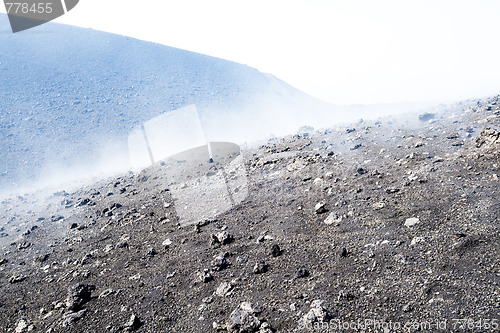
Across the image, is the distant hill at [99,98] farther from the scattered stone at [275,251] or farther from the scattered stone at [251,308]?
the scattered stone at [251,308]

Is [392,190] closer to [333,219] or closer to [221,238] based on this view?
[333,219]

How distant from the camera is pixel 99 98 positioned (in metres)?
29.9

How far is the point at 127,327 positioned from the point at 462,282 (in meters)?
3.62

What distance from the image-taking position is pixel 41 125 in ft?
80.7

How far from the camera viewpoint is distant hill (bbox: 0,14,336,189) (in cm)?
2227

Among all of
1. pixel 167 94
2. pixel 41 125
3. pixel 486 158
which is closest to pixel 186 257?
pixel 486 158

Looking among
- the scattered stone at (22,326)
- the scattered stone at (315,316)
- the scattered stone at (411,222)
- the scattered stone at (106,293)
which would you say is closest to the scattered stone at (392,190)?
the scattered stone at (411,222)

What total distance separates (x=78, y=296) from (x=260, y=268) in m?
2.64

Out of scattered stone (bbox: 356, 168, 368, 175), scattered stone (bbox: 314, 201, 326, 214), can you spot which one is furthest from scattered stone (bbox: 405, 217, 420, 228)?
scattered stone (bbox: 356, 168, 368, 175)

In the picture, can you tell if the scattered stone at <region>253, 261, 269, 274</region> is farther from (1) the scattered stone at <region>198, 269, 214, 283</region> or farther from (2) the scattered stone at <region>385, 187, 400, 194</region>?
(2) the scattered stone at <region>385, 187, 400, 194</region>

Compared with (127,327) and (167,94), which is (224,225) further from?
(167,94)

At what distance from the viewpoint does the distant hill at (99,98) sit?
2227cm

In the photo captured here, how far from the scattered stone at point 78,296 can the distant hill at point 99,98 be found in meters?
18.0

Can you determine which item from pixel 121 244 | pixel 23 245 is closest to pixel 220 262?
pixel 121 244
